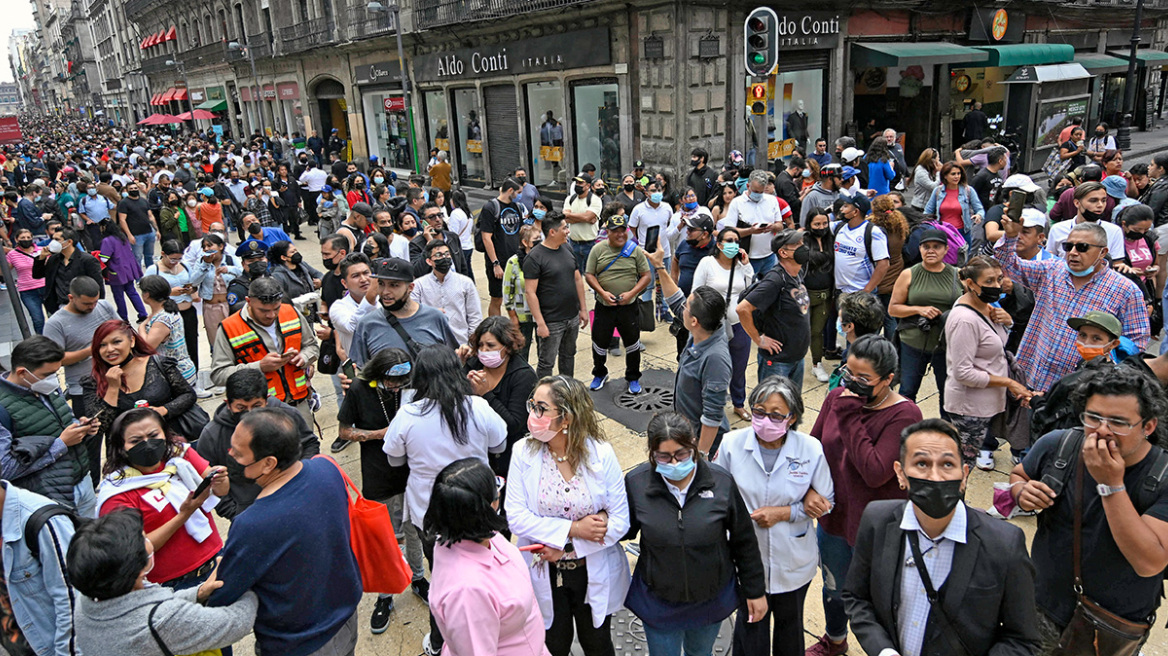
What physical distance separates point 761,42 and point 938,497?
783 cm

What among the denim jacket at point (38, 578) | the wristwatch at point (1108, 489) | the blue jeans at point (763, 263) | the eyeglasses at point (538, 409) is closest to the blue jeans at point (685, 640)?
the eyeglasses at point (538, 409)

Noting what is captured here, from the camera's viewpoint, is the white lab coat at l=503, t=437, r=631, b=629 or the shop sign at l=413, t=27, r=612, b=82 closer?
the white lab coat at l=503, t=437, r=631, b=629

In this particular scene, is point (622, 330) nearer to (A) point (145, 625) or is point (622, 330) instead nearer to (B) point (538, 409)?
(B) point (538, 409)

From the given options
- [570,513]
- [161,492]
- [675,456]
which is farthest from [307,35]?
[675,456]

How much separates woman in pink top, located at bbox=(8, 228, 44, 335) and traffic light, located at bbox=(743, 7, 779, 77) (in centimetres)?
905

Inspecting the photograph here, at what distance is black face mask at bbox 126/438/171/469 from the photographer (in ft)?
10.5

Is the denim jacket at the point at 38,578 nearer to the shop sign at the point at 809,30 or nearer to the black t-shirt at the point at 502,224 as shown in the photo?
the black t-shirt at the point at 502,224

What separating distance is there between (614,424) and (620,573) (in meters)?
3.23

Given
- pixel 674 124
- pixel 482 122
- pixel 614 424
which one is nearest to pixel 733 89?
pixel 674 124

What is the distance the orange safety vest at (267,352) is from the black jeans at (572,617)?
256cm

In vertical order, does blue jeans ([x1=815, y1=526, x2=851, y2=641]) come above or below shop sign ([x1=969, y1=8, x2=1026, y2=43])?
below

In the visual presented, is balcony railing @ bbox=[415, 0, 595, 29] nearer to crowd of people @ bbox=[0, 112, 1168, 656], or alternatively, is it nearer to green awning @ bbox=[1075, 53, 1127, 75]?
crowd of people @ bbox=[0, 112, 1168, 656]

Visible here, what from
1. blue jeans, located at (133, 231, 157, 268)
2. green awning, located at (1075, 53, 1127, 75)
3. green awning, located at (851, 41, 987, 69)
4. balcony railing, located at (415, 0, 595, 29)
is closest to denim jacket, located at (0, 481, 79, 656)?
blue jeans, located at (133, 231, 157, 268)

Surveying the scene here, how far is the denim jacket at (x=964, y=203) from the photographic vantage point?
772 centimetres
